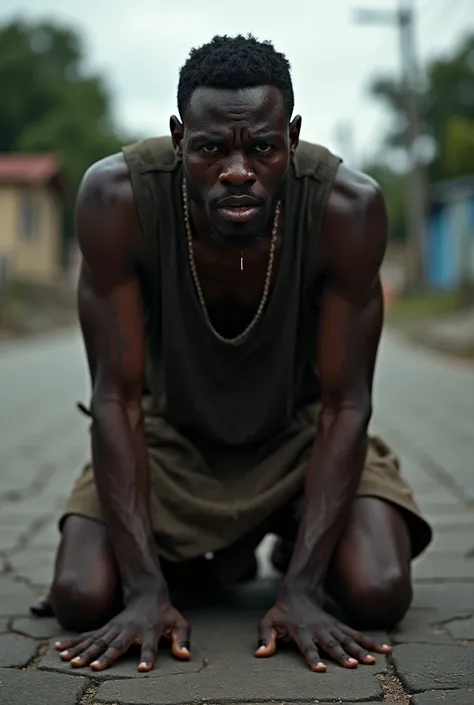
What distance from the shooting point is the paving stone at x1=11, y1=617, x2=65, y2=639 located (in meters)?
3.04

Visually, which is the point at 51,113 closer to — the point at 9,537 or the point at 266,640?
the point at 9,537

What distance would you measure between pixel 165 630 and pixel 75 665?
9.9 inches

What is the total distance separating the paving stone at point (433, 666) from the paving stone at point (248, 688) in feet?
0.29

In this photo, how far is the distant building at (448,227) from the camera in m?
32.1

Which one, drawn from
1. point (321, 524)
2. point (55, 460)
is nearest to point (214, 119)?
point (321, 524)

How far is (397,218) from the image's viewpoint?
48688 millimetres

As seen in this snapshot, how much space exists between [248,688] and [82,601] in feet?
2.10

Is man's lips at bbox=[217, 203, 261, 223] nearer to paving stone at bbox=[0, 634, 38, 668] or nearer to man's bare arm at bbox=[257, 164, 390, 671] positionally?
man's bare arm at bbox=[257, 164, 390, 671]

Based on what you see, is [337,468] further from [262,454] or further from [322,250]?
[322,250]

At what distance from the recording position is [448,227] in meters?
34.7

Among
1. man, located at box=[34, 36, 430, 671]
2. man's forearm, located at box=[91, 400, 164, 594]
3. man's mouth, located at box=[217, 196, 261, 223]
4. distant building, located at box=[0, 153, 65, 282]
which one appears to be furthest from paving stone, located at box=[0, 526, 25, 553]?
distant building, located at box=[0, 153, 65, 282]

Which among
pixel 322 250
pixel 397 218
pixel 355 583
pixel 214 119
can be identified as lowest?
pixel 397 218

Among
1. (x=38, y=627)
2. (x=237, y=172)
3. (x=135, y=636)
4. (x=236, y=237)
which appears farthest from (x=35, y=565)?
(x=237, y=172)

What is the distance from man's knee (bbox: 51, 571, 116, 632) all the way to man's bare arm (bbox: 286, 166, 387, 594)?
1.73 ft
